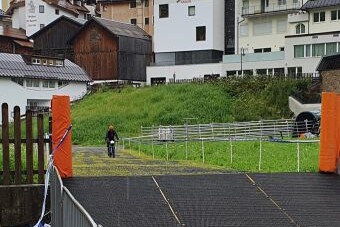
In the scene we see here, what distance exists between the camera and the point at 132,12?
64875mm

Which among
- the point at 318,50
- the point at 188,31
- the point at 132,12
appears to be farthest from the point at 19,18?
the point at 318,50

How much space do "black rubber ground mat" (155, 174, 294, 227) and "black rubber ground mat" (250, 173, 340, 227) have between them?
10.1 inches

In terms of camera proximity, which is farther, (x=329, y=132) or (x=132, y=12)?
(x=132, y=12)

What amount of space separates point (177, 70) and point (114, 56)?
644 centimetres

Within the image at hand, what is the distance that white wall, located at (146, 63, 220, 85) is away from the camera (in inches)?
2031

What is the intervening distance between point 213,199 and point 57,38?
5216 centimetres

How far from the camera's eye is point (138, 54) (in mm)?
56188

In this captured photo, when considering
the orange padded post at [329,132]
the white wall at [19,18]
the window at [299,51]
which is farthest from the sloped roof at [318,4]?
the orange padded post at [329,132]

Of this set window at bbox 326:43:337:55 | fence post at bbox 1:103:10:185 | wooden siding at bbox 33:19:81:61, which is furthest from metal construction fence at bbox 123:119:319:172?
wooden siding at bbox 33:19:81:61

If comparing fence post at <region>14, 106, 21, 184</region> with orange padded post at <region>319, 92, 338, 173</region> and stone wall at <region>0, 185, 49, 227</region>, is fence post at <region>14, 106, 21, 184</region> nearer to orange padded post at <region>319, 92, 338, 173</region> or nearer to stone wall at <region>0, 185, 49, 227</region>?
stone wall at <region>0, 185, 49, 227</region>

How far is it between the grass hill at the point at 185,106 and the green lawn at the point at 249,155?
1132 cm

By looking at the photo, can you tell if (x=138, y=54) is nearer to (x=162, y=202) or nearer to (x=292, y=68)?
(x=292, y=68)

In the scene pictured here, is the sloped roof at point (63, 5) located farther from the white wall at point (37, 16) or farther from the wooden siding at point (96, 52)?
the wooden siding at point (96, 52)

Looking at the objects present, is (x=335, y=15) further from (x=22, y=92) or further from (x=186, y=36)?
(x=22, y=92)
